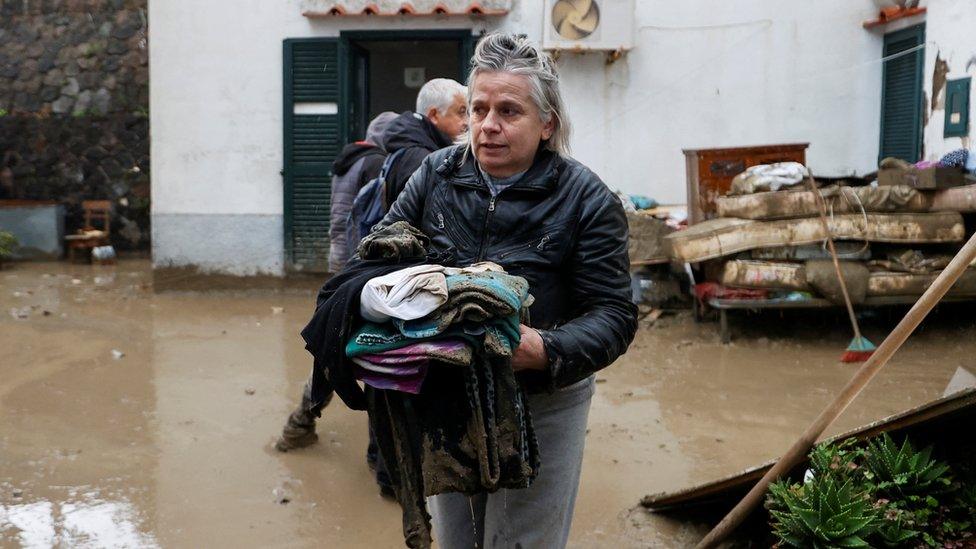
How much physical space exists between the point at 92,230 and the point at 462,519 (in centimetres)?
1247

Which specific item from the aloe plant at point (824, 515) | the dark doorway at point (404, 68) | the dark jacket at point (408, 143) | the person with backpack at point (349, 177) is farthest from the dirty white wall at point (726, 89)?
the aloe plant at point (824, 515)

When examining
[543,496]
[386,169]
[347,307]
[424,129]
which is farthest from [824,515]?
[424,129]

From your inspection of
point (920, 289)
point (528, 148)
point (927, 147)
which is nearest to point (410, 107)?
point (927, 147)

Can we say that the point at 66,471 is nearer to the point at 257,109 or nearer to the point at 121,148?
the point at 257,109

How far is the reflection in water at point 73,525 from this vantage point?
11.8 feet

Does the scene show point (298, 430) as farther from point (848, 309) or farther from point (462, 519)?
point (848, 309)

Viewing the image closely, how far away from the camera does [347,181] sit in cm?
443

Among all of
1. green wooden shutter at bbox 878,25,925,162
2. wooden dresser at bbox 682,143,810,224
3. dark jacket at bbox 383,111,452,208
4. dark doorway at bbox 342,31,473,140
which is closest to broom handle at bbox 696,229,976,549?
dark jacket at bbox 383,111,452,208

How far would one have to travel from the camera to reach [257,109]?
9.27m

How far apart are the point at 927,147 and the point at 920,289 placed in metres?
1.83

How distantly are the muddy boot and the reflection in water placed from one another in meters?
0.87

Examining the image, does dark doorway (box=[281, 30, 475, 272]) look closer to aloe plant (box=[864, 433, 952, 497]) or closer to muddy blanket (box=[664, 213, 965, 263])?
muddy blanket (box=[664, 213, 965, 263])

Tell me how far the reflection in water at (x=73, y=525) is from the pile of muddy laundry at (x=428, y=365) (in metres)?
2.11

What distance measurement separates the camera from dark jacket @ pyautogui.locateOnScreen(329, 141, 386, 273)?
437 cm
